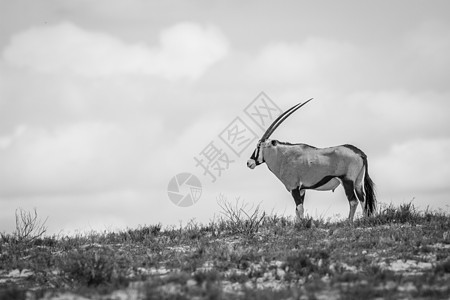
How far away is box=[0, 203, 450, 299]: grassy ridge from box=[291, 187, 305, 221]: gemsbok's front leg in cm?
141

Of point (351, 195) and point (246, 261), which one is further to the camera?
point (351, 195)

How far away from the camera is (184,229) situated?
12.7 meters

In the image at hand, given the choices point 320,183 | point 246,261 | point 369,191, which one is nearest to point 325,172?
point 320,183

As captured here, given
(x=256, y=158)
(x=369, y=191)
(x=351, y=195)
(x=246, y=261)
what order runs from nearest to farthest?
1. (x=246, y=261)
2. (x=351, y=195)
3. (x=369, y=191)
4. (x=256, y=158)

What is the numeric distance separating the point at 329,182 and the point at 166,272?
688cm

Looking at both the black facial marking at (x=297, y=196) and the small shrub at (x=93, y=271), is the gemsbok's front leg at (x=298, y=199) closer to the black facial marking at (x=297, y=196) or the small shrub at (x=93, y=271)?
the black facial marking at (x=297, y=196)

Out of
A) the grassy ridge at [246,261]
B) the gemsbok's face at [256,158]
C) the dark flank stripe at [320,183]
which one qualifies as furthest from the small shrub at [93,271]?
the gemsbok's face at [256,158]

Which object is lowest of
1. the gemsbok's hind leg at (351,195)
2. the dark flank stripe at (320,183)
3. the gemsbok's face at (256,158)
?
the gemsbok's hind leg at (351,195)

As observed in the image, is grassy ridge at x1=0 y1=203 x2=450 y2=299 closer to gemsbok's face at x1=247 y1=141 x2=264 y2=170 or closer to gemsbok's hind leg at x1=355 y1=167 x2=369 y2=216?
gemsbok's hind leg at x1=355 y1=167 x2=369 y2=216

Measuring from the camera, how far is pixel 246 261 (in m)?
9.00

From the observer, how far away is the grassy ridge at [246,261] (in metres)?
7.46

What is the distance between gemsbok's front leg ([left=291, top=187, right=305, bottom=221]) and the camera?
46.9 ft

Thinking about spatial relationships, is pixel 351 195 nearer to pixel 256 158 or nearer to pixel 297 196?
pixel 297 196

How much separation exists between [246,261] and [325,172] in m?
5.94
